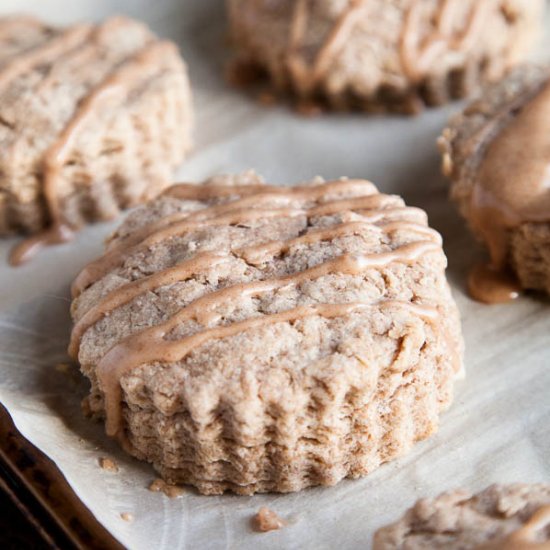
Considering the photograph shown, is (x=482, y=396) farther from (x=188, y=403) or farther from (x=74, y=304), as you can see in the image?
(x=74, y=304)

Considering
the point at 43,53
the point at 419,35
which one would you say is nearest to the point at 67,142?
the point at 43,53

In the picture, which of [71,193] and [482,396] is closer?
[482,396]

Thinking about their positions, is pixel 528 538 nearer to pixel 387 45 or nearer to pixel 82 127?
pixel 82 127

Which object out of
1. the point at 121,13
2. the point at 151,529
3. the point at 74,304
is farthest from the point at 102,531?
the point at 121,13

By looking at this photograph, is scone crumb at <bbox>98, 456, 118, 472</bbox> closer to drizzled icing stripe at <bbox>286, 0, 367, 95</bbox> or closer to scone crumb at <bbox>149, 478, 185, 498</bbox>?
scone crumb at <bbox>149, 478, 185, 498</bbox>

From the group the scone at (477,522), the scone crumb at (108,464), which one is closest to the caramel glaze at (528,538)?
the scone at (477,522)

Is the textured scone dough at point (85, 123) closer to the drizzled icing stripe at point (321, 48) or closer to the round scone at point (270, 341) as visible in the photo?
the drizzled icing stripe at point (321, 48)
